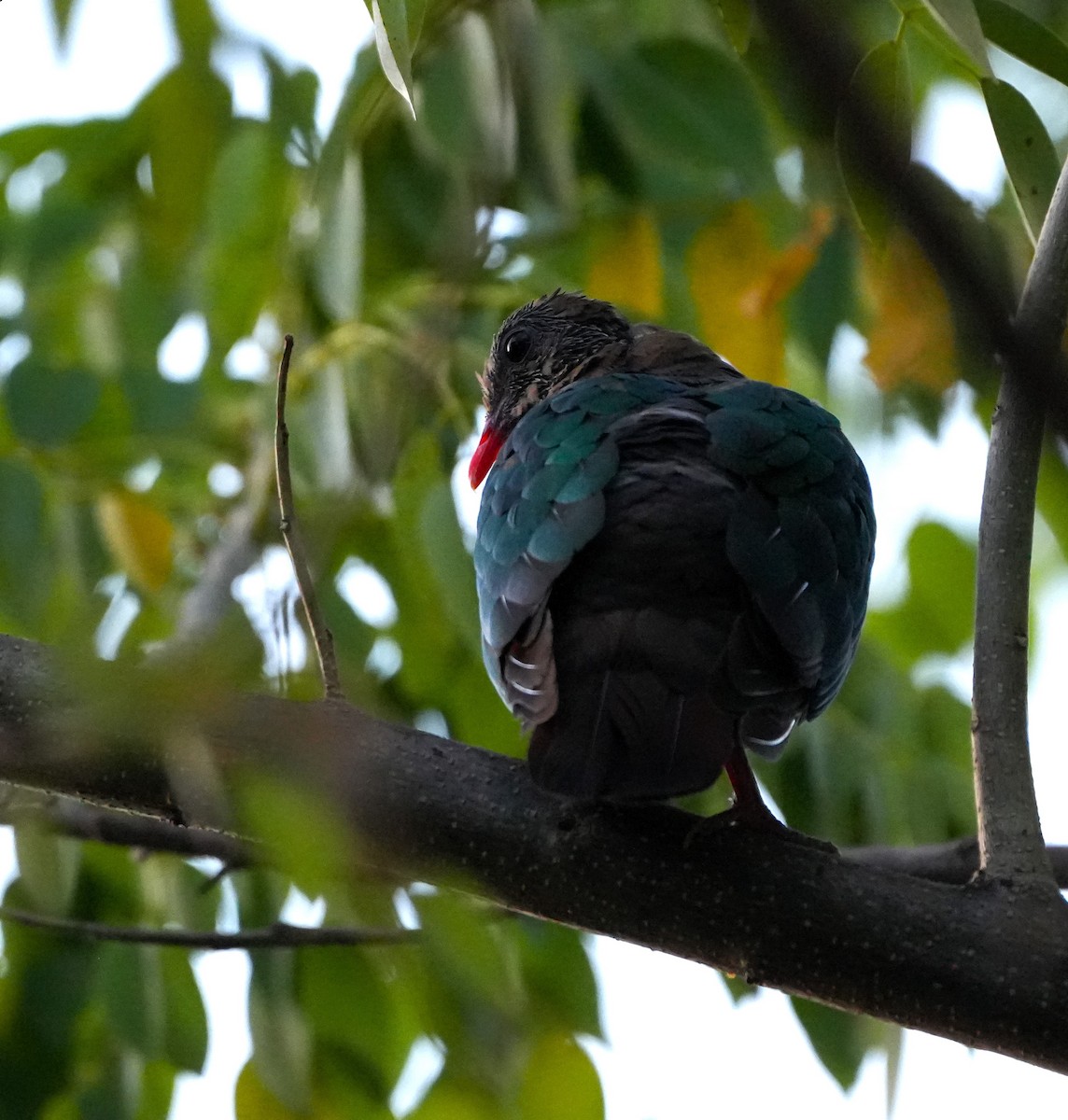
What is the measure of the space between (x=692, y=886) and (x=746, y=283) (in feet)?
4.75

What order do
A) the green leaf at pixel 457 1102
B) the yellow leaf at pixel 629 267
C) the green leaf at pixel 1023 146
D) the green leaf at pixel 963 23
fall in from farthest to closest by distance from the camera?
the yellow leaf at pixel 629 267 < the green leaf at pixel 1023 146 < the green leaf at pixel 963 23 < the green leaf at pixel 457 1102

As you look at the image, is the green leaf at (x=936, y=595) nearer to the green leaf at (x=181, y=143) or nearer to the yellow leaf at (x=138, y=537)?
the yellow leaf at (x=138, y=537)

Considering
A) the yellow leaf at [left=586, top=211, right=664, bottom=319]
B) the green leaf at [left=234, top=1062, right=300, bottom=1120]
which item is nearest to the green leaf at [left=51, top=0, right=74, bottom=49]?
the green leaf at [left=234, top=1062, right=300, bottom=1120]

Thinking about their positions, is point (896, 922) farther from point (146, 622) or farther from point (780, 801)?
point (146, 622)

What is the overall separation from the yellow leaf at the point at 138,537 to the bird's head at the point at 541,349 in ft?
3.44

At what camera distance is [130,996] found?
2271 millimetres

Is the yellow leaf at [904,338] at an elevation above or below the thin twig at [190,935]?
above

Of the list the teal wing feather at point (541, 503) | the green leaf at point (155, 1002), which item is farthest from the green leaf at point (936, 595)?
the green leaf at point (155, 1002)

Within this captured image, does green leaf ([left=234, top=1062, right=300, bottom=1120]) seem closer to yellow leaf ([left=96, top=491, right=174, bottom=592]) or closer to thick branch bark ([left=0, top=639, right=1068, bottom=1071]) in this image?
thick branch bark ([left=0, top=639, right=1068, bottom=1071])

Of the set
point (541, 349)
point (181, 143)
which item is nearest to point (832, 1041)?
point (541, 349)

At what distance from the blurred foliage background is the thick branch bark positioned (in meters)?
0.21

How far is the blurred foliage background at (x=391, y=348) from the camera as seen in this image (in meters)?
2.27

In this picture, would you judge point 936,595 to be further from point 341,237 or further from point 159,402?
point 159,402

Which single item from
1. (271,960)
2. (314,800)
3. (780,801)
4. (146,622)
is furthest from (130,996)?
(314,800)
